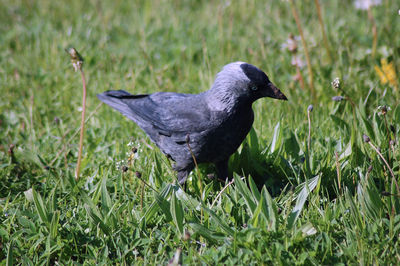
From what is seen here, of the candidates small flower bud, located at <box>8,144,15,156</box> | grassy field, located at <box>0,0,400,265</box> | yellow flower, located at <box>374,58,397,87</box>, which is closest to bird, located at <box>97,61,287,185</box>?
grassy field, located at <box>0,0,400,265</box>

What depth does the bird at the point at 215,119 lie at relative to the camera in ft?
10.2

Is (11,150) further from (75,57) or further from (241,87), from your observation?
(241,87)

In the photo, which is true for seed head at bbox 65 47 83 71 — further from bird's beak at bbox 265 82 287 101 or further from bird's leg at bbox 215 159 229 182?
bird's beak at bbox 265 82 287 101

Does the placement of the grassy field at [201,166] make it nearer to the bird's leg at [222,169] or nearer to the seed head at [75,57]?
the bird's leg at [222,169]

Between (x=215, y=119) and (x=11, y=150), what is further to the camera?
(x=11, y=150)

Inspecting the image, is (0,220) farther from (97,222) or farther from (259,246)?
(259,246)

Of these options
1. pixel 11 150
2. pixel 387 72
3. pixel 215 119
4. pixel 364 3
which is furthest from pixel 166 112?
pixel 364 3

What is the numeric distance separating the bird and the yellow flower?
1675 mm

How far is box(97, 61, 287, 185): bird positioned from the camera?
312 cm

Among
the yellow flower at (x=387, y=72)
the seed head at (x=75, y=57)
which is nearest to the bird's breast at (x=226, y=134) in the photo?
the seed head at (x=75, y=57)

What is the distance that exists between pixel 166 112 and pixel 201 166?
0.57 m

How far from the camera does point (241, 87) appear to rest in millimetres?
3111

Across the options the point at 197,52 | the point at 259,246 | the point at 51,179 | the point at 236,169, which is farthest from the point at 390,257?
the point at 197,52

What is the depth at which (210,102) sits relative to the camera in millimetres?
3252
